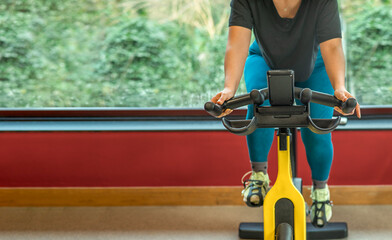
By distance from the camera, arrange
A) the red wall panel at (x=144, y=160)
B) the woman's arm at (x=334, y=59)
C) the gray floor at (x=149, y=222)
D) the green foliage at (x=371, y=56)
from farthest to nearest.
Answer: the green foliage at (x=371, y=56) < the red wall panel at (x=144, y=160) < the gray floor at (x=149, y=222) < the woman's arm at (x=334, y=59)

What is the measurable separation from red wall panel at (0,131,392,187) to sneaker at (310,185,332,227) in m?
0.87

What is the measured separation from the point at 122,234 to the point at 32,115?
1099 millimetres

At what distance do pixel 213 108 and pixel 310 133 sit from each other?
30.0 inches

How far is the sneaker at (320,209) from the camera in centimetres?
197

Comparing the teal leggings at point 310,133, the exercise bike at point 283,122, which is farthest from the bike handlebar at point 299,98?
the teal leggings at point 310,133

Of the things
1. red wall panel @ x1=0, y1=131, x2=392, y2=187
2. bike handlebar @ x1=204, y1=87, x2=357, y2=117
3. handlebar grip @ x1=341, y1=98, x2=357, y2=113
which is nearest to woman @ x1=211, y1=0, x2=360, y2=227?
bike handlebar @ x1=204, y1=87, x2=357, y2=117

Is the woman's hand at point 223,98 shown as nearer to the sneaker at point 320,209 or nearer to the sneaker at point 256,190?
the sneaker at point 256,190

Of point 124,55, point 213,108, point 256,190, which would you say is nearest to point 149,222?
point 256,190

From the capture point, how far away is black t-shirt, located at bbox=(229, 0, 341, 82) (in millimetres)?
1854

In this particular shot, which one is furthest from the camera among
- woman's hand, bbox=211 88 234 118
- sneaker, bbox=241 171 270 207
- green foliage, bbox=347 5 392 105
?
green foliage, bbox=347 5 392 105

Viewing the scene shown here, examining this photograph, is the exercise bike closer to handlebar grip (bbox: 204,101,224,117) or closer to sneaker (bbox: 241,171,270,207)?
handlebar grip (bbox: 204,101,224,117)

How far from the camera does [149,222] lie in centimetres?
271

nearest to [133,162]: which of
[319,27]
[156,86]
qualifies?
[156,86]

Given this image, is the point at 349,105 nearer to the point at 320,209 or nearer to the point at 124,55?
the point at 320,209
